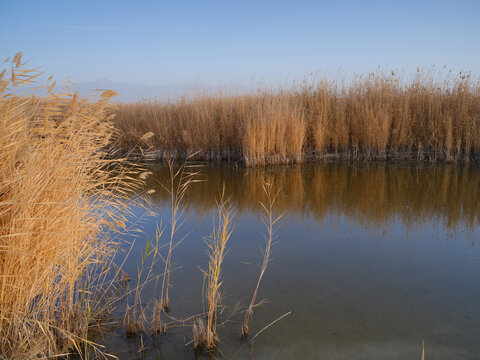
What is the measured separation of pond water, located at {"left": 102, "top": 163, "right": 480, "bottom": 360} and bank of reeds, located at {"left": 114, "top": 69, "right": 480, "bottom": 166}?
2.50 meters

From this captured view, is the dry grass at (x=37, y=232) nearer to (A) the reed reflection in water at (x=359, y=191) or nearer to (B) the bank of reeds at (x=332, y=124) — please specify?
(A) the reed reflection in water at (x=359, y=191)

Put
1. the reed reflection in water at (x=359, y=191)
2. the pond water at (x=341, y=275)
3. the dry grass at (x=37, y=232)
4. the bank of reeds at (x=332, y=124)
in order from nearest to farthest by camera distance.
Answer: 1. the dry grass at (x=37, y=232)
2. the pond water at (x=341, y=275)
3. the reed reflection in water at (x=359, y=191)
4. the bank of reeds at (x=332, y=124)

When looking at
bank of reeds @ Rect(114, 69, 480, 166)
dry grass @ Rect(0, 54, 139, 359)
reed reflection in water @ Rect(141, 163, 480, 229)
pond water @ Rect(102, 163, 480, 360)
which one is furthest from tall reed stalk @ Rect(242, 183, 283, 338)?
bank of reeds @ Rect(114, 69, 480, 166)

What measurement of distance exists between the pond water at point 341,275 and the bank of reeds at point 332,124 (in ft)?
8.21

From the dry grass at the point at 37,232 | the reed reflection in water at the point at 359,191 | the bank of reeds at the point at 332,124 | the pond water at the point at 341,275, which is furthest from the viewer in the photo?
the bank of reeds at the point at 332,124

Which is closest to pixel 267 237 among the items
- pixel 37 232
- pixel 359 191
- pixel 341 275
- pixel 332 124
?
pixel 341 275

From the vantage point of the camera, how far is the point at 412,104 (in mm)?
8773

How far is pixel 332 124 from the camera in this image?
28.9 ft

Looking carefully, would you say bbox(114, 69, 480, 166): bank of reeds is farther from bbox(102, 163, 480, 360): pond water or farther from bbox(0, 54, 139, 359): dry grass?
bbox(0, 54, 139, 359): dry grass

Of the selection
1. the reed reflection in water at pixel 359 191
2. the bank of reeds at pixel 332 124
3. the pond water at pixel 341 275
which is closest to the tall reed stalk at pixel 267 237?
the pond water at pixel 341 275

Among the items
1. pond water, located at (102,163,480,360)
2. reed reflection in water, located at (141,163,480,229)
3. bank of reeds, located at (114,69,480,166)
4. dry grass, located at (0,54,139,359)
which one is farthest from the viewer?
bank of reeds, located at (114,69,480,166)

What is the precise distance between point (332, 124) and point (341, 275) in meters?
6.31

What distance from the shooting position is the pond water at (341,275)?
221 centimetres

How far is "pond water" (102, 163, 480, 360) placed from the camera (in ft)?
7.24
